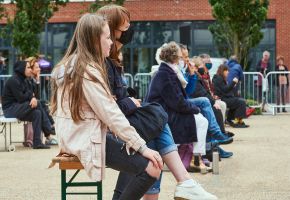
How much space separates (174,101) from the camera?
9.77m

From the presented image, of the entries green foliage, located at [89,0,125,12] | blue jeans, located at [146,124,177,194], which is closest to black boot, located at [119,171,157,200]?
blue jeans, located at [146,124,177,194]

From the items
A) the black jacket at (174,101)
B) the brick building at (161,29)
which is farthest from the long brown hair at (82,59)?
the brick building at (161,29)

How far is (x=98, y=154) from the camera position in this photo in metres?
5.39

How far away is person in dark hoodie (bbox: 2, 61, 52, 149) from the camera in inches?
556

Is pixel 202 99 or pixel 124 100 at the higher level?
pixel 124 100

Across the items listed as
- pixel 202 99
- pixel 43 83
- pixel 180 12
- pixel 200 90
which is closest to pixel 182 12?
pixel 180 12

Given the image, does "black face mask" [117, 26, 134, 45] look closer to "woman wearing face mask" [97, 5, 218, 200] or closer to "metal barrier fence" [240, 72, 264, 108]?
"woman wearing face mask" [97, 5, 218, 200]

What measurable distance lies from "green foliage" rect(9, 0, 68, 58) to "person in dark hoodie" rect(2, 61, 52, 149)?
13.0 m

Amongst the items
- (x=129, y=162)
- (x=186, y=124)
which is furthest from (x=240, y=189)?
(x=129, y=162)

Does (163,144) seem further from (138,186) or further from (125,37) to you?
(125,37)

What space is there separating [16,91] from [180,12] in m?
23.8

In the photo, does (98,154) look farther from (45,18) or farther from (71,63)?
(45,18)

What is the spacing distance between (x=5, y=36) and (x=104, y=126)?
980 inches

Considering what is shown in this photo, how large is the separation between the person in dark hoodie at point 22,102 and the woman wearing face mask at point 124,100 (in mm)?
7968
